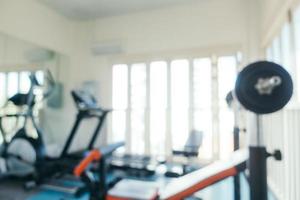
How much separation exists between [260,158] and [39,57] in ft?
14.9

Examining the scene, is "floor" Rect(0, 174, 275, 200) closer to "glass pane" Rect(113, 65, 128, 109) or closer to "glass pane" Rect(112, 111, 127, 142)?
"glass pane" Rect(112, 111, 127, 142)

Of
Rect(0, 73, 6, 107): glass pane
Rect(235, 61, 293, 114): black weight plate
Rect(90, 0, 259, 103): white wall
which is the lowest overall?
Rect(235, 61, 293, 114): black weight plate

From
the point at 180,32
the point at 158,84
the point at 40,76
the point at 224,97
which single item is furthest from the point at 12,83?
the point at 224,97

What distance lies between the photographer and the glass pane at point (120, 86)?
535cm

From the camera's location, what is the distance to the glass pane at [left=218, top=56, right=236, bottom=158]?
4629mm

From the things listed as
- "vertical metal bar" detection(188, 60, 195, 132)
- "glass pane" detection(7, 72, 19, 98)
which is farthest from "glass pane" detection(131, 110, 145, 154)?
"glass pane" detection(7, 72, 19, 98)

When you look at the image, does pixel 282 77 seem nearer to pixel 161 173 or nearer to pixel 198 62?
pixel 161 173

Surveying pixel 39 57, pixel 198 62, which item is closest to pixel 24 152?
pixel 39 57

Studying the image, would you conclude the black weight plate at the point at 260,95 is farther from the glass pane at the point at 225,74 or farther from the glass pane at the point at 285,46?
the glass pane at the point at 225,74

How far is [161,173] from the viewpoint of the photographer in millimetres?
4035

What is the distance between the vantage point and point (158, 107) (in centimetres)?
508

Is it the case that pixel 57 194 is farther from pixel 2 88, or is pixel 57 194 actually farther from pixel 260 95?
pixel 260 95

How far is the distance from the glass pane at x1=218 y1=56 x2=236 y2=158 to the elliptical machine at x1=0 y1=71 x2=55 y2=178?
3145mm

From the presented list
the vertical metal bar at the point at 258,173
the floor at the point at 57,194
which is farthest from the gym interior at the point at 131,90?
the vertical metal bar at the point at 258,173
